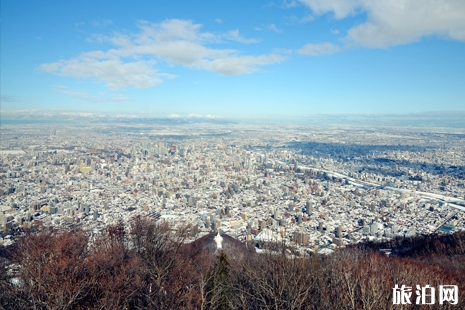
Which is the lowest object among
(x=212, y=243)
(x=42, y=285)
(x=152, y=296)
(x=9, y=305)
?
(x=212, y=243)

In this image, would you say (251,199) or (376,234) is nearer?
(376,234)

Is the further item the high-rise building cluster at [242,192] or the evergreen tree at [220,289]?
the high-rise building cluster at [242,192]

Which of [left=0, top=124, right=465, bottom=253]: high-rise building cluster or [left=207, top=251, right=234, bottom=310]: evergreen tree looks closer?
[left=207, top=251, right=234, bottom=310]: evergreen tree

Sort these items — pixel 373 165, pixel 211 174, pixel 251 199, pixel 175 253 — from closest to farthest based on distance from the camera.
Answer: pixel 175 253 < pixel 251 199 < pixel 211 174 < pixel 373 165

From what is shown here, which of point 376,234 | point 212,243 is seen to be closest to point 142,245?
point 212,243

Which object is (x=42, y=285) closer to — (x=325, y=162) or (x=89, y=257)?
(x=89, y=257)

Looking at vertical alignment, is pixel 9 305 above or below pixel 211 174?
above

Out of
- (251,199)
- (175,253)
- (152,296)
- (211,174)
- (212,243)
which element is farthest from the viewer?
(211,174)

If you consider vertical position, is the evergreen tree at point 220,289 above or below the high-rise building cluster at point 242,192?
above

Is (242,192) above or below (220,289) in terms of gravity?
below

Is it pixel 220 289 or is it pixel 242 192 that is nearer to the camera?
pixel 220 289

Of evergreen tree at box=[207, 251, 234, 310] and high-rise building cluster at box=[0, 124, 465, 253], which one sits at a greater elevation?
evergreen tree at box=[207, 251, 234, 310]
